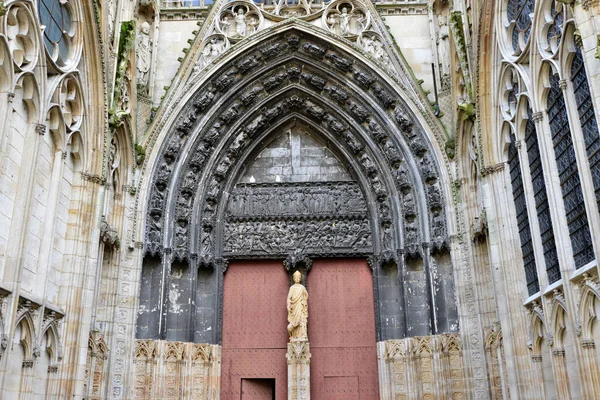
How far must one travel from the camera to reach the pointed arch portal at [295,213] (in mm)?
13234

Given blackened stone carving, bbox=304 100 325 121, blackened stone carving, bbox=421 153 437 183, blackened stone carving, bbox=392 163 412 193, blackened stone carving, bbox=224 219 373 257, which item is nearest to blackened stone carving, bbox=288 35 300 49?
blackened stone carving, bbox=304 100 325 121

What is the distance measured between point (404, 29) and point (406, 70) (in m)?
1.47

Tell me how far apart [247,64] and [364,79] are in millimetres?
2812

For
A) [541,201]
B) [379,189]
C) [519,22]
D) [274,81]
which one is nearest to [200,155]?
[274,81]

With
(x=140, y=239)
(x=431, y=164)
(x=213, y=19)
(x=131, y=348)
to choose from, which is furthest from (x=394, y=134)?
(x=131, y=348)

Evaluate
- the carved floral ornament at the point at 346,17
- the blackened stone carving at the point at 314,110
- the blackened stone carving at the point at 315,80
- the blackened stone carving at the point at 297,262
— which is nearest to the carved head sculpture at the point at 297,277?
the blackened stone carving at the point at 297,262

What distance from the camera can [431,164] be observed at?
13359 millimetres

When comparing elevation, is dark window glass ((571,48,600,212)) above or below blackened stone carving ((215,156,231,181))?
below

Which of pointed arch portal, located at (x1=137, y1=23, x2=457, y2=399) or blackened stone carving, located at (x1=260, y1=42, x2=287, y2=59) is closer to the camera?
pointed arch portal, located at (x1=137, y1=23, x2=457, y2=399)

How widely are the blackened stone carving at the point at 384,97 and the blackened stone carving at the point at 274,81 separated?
2358 mm

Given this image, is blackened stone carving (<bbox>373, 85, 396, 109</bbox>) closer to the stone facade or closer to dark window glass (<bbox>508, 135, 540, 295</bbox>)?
the stone facade

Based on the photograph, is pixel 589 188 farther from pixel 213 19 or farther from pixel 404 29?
pixel 213 19

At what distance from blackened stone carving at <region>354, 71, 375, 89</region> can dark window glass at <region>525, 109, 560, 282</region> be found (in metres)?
4.80

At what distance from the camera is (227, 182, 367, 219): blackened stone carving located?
1480 cm
